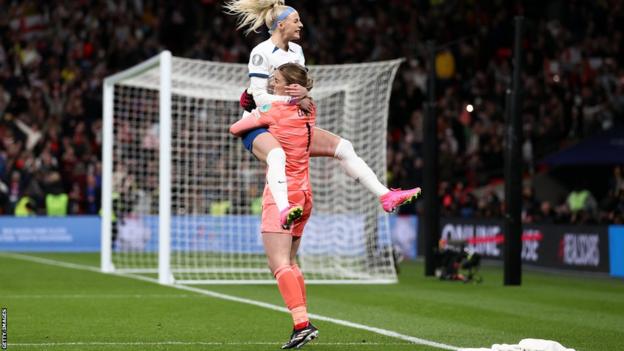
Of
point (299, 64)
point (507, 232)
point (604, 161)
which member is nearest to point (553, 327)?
point (299, 64)

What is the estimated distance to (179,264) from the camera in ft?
67.2

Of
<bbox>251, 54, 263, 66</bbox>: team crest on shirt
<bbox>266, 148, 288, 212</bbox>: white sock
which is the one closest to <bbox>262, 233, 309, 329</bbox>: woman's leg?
<bbox>266, 148, 288, 212</bbox>: white sock

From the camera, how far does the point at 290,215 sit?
8.13 metres

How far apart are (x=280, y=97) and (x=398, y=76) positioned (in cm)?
2296

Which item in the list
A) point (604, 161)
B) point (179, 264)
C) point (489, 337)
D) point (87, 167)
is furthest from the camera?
point (87, 167)

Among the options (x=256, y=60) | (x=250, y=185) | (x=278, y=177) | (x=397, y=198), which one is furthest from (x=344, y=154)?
(x=250, y=185)

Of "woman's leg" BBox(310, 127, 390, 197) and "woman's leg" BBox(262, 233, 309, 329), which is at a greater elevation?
"woman's leg" BBox(310, 127, 390, 197)

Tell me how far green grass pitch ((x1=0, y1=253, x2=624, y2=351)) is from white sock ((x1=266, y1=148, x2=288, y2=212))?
118 cm

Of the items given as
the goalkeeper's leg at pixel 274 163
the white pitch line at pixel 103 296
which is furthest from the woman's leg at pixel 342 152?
the white pitch line at pixel 103 296

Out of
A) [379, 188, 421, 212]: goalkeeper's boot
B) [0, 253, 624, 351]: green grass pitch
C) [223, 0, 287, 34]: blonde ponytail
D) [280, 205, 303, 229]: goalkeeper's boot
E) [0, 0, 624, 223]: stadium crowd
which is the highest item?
[0, 0, 624, 223]: stadium crowd

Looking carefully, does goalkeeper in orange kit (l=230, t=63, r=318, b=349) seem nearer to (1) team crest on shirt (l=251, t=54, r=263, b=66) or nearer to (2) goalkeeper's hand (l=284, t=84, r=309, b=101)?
(2) goalkeeper's hand (l=284, t=84, r=309, b=101)

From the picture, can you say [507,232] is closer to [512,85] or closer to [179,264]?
[512,85]

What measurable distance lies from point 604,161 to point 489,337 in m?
15.0

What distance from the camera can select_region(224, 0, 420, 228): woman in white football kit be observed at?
8.72 m
